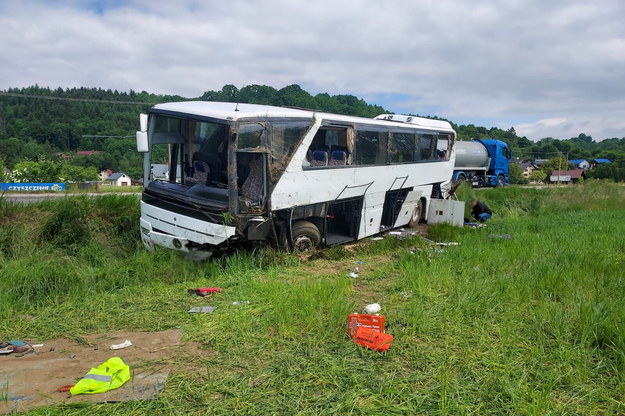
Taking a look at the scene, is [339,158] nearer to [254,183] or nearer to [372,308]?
[254,183]

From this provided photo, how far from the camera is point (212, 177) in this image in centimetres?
778

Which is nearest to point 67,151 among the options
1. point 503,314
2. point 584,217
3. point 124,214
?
point 124,214

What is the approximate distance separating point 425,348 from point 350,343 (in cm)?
67

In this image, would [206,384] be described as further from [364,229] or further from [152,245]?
[364,229]

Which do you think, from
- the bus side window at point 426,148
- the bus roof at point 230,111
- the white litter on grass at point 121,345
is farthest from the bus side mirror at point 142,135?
the bus side window at point 426,148

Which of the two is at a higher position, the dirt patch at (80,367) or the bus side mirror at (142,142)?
the bus side mirror at (142,142)

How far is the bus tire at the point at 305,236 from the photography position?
25.8ft

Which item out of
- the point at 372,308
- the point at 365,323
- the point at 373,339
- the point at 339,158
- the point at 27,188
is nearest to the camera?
the point at 373,339

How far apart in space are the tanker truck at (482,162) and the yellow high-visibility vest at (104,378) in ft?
77.2

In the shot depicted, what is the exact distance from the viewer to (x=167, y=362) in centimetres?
364

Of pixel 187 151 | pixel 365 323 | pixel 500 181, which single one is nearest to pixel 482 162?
pixel 500 181

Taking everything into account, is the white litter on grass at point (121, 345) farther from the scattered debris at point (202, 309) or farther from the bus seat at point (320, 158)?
the bus seat at point (320, 158)

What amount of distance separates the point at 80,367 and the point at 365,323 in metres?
2.47

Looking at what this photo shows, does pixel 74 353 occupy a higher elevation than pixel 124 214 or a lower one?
lower
